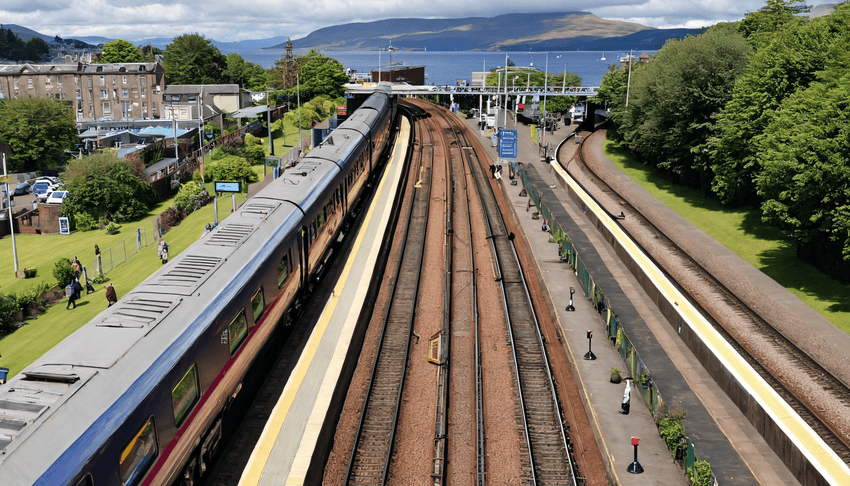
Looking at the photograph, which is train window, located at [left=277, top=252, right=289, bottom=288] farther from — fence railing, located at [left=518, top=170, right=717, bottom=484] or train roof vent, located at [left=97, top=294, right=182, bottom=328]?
fence railing, located at [left=518, top=170, right=717, bottom=484]

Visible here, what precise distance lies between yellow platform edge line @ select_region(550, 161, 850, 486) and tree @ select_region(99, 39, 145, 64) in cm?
13676

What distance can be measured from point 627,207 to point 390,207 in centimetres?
1674

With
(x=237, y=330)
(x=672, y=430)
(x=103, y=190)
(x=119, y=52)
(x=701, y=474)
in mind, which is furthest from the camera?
(x=119, y=52)

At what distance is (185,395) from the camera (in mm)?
13039

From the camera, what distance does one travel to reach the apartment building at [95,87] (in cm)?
10481

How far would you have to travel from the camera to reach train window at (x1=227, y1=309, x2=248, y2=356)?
50.9 ft

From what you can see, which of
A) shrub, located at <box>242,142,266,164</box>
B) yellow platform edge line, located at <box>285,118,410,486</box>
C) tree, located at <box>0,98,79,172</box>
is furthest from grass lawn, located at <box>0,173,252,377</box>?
tree, located at <box>0,98,79,172</box>

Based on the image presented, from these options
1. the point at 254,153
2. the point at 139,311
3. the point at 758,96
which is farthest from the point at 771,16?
the point at 139,311

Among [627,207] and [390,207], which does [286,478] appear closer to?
[390,207]

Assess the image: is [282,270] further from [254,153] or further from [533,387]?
[254,153]

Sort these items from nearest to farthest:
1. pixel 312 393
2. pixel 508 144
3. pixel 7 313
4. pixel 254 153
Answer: pixel 312 393 → pixel 7 313 → pixel 508 144 → pixel 254 153

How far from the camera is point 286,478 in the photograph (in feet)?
46.5

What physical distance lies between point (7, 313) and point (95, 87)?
3447 inches

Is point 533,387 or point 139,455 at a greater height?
point 139,455
